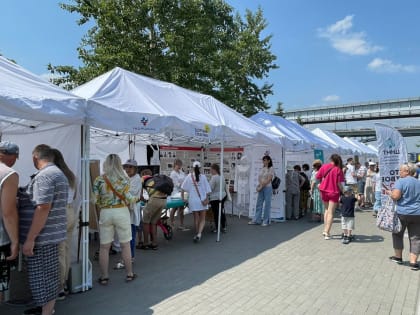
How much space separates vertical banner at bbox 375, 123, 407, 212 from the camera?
7.08m

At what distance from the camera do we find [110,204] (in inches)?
179

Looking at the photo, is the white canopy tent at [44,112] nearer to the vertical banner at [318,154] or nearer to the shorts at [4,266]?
the shorts at [4,266]

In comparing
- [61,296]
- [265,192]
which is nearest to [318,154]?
[265,192]

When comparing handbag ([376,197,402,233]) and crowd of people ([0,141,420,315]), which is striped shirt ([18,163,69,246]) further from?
handbag ([376,197,402,233])

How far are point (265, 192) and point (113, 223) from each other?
19.0 ft

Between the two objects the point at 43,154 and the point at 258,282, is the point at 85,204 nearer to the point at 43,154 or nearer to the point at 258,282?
the point at 43,154

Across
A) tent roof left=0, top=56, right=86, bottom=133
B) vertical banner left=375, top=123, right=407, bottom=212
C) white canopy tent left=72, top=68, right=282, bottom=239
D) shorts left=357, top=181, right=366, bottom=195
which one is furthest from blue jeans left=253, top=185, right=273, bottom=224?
shorts left=357, top=181, right=366, bottom=195

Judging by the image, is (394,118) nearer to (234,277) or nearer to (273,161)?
(273,161)

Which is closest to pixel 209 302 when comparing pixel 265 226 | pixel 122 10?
pixel 265 226

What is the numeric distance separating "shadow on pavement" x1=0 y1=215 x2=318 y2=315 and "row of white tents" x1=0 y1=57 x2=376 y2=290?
48cm

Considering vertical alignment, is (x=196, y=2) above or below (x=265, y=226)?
above

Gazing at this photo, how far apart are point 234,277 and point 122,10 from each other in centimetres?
1046

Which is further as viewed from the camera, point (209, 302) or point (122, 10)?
point (122, 10)

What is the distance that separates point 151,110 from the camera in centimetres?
583
